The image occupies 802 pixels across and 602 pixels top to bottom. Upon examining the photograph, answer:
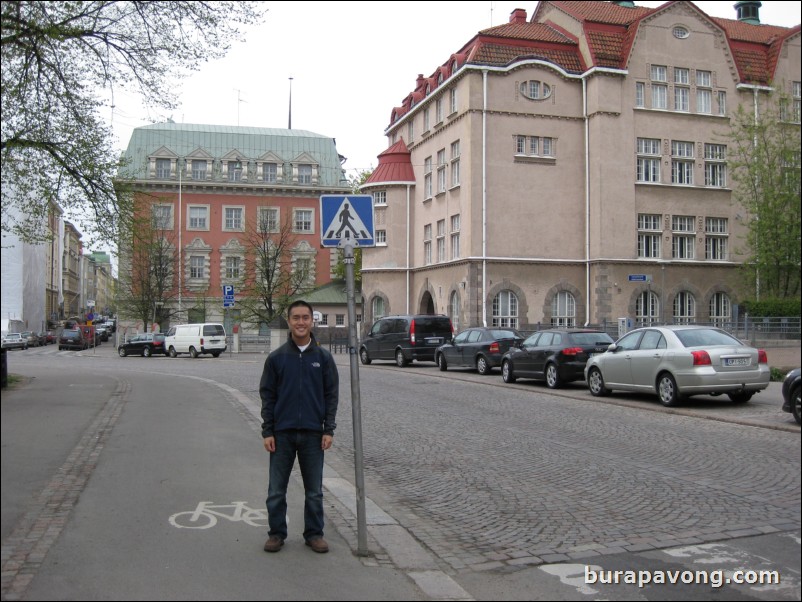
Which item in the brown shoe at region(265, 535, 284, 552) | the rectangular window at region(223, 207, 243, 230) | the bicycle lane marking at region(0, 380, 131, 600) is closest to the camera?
the bicycle lane marking at region(0, 380, 131, 600)

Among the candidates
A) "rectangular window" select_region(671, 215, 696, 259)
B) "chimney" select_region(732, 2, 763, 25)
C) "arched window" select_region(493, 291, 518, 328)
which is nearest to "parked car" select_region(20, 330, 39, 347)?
"arched window" select_region(493, 291, 518, 328)

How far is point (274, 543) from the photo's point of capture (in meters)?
5.62

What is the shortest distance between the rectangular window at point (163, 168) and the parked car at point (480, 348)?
49.9 meters

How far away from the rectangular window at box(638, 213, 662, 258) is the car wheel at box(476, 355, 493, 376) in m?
18.3

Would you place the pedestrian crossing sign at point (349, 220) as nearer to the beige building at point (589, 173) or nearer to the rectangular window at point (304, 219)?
the beige building at point (589, 173)

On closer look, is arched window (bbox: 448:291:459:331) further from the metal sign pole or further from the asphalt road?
the metal sign pole

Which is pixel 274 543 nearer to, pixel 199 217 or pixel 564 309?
pixel 564 309

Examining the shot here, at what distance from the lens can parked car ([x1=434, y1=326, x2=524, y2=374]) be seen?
25719 millimetres

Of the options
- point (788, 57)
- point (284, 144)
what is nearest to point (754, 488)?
point (788, 57)

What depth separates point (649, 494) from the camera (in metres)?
7.68

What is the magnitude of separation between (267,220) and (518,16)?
23.9 metres

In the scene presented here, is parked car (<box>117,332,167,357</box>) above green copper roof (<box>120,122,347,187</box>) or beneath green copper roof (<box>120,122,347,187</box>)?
beneath

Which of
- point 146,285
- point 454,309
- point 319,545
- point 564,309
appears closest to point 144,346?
point 146,285

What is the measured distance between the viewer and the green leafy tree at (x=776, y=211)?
3250 mm
